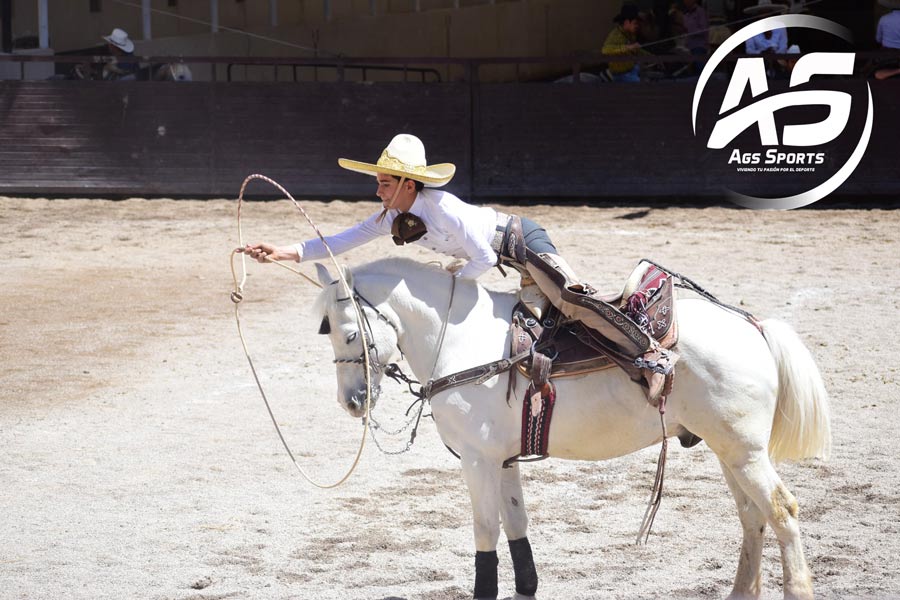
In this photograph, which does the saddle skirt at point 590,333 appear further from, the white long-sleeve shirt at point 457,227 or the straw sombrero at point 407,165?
the straw sombrero at point 407,165

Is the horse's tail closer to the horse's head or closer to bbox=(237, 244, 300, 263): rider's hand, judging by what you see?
the horse's head

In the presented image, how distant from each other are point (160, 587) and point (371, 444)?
234cm

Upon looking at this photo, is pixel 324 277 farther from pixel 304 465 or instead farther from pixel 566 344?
pixel 304 465

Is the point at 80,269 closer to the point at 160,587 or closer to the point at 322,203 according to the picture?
the point at 322,203

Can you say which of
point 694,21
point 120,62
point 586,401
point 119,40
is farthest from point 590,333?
point 694,21

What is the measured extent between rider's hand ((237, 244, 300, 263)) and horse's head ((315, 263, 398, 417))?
0.26m

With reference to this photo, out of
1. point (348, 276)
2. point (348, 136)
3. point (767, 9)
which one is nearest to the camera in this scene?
point (348, 276)

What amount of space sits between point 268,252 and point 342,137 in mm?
10652

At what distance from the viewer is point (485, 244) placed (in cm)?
462

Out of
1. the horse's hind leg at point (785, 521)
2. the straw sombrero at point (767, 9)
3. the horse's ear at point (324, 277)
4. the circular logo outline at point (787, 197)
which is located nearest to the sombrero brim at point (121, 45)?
the circular logo outline at point (787, 197)

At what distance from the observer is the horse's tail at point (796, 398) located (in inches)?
183

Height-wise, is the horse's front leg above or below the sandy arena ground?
above

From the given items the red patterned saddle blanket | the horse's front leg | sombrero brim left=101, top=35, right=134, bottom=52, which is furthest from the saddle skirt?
sombrero brim left=101, top=35, right=134, bottom=52

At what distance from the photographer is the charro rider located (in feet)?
14.8
